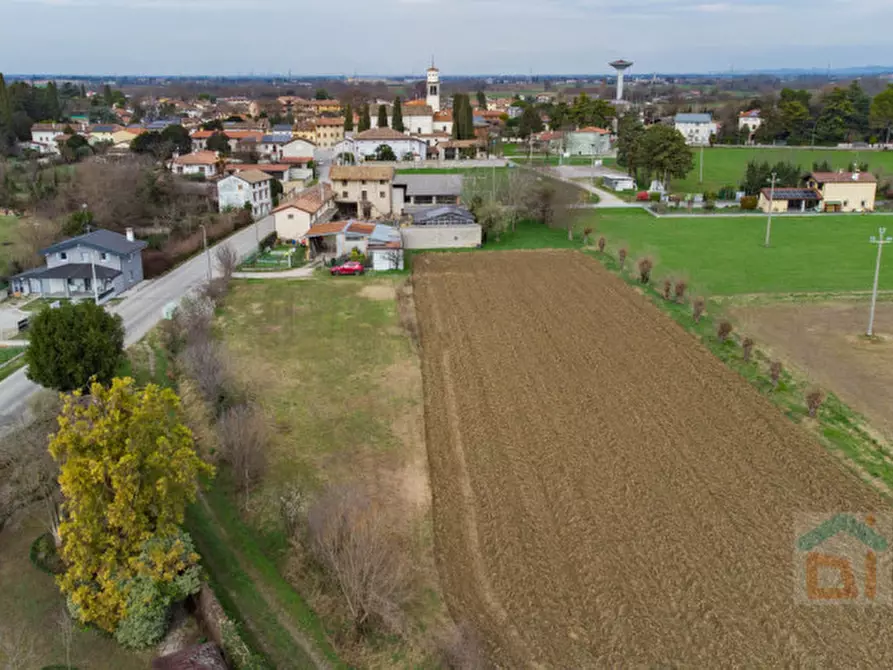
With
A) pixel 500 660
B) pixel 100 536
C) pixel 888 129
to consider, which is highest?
pixel 888 129

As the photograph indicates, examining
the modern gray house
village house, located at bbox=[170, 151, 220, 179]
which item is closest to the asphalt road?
the modern gray house

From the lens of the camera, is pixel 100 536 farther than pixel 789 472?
No

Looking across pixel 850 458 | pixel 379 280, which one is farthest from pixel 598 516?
pixel 379 280

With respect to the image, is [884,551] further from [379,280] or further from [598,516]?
[379,280]

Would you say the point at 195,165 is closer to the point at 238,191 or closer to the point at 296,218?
the point at 238,191

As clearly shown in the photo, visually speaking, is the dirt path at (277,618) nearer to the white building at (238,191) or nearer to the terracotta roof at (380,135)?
the white building at (238,191)

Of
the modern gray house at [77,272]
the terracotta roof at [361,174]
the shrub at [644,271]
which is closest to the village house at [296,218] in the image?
the terracotta roof at [361,174]
